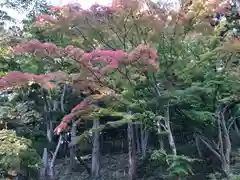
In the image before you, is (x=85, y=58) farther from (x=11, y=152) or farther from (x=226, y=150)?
(x=226, y=150)

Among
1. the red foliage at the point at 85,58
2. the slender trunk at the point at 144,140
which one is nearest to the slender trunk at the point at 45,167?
the slender trunk at the point at 144,140

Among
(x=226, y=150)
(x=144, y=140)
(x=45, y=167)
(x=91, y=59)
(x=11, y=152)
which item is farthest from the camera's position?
(x=144, y=140)

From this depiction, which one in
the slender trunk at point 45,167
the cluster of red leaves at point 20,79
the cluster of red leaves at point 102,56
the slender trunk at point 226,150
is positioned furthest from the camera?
the slender trunk at point 45,167

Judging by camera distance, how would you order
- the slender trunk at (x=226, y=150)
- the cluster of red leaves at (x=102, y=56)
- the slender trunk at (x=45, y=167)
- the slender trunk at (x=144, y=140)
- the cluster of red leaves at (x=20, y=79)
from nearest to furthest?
the cluster of red leaves at (x=102, y=56) → the cluster of red leaves at (x=20, y=79) → the slender trunk at (x=226, y=150) → the slender trunk at (x=45, y=167) → the slender trunk at (x=144, y=140)

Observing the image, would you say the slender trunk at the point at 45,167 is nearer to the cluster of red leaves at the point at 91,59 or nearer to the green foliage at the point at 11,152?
the green foliage at the point at 11,152

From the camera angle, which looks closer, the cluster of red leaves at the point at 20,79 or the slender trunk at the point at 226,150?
the cluster of red leaves at the point at 20,79

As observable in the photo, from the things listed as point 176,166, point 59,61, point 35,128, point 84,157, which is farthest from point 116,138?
point 176,166

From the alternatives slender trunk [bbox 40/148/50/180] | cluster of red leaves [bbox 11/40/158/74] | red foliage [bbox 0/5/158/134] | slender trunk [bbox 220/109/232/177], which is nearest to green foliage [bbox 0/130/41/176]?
red foliage [bbox 0/5/158/134]

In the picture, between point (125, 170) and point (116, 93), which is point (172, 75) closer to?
point (116, 93)

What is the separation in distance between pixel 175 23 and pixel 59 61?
3.12 m

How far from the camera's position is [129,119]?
695 cm

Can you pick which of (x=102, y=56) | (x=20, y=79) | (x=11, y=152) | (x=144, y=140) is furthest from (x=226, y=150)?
(x=20, y=79)

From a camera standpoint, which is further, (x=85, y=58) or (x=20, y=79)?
(x=20, y=79)

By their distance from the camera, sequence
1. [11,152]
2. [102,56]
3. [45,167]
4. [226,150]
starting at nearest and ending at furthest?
[102,56], [11,152], [226,150], [45,167]
